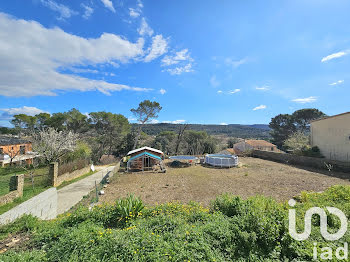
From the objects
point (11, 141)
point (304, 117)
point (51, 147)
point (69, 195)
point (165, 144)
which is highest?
point (304, 117)

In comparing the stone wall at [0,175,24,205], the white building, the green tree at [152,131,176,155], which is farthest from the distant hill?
the stone wall at [0,175,24,205]

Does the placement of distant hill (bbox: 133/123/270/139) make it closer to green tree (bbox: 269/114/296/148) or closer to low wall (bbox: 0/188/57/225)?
green tree (bbox: 269/114/296/148)

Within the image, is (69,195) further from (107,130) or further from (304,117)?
(304,117)

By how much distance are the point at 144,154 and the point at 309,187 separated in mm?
12938

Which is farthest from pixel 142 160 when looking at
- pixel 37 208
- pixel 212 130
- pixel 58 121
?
pixel 212 130

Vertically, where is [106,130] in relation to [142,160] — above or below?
above

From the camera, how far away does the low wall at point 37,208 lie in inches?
191

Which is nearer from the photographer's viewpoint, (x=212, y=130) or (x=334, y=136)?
(x=334, y=136)

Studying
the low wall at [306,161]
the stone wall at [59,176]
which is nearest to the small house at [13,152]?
the stone wall at [59,176]

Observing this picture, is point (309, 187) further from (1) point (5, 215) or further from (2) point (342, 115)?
(1) point (5, 215)

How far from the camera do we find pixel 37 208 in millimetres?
6195

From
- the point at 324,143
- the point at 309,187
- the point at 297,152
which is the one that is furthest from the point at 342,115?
the point at 309,187

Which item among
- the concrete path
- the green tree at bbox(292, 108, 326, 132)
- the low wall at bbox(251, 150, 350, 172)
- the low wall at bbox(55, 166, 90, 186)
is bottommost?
the concrete path

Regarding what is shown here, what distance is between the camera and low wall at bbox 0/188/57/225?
4845mm
